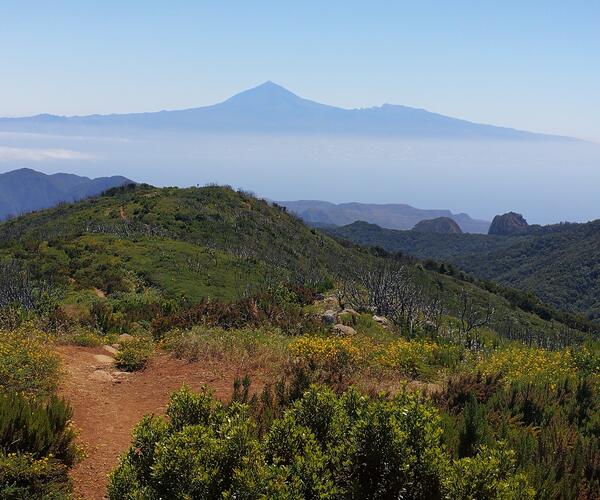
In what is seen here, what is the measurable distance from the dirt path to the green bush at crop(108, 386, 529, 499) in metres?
2.01

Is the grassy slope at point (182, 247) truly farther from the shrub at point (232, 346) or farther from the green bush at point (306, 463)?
the green bush at point (306, 463)

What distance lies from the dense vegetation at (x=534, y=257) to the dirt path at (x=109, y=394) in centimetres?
8941

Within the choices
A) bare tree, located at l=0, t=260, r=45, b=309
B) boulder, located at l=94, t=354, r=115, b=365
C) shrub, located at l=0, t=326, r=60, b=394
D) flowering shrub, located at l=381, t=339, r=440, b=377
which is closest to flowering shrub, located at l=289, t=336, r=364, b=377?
flowering shrub, located at l=381, t=339, r=440, b=377

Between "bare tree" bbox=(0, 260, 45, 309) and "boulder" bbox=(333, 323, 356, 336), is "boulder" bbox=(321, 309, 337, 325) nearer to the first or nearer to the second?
"boulder" bbox=(333, 323, 356, 336)

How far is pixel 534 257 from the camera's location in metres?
126

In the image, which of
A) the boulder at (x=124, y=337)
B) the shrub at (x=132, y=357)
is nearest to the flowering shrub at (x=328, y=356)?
the shrub at (x=132, y=357)

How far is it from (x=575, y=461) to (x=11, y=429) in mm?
6325

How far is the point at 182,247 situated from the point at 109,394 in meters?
41.9

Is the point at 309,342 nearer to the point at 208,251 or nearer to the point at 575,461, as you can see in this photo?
the point at 575,461

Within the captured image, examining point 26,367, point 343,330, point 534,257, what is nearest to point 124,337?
point 26,367

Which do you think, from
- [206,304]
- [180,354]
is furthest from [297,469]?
[206,304]

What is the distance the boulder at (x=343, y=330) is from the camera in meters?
13.4

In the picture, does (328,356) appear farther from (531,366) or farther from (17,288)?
(17,288)

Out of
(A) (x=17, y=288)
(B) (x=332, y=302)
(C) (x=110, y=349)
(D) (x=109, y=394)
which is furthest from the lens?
(A) (x=17, y=288)
